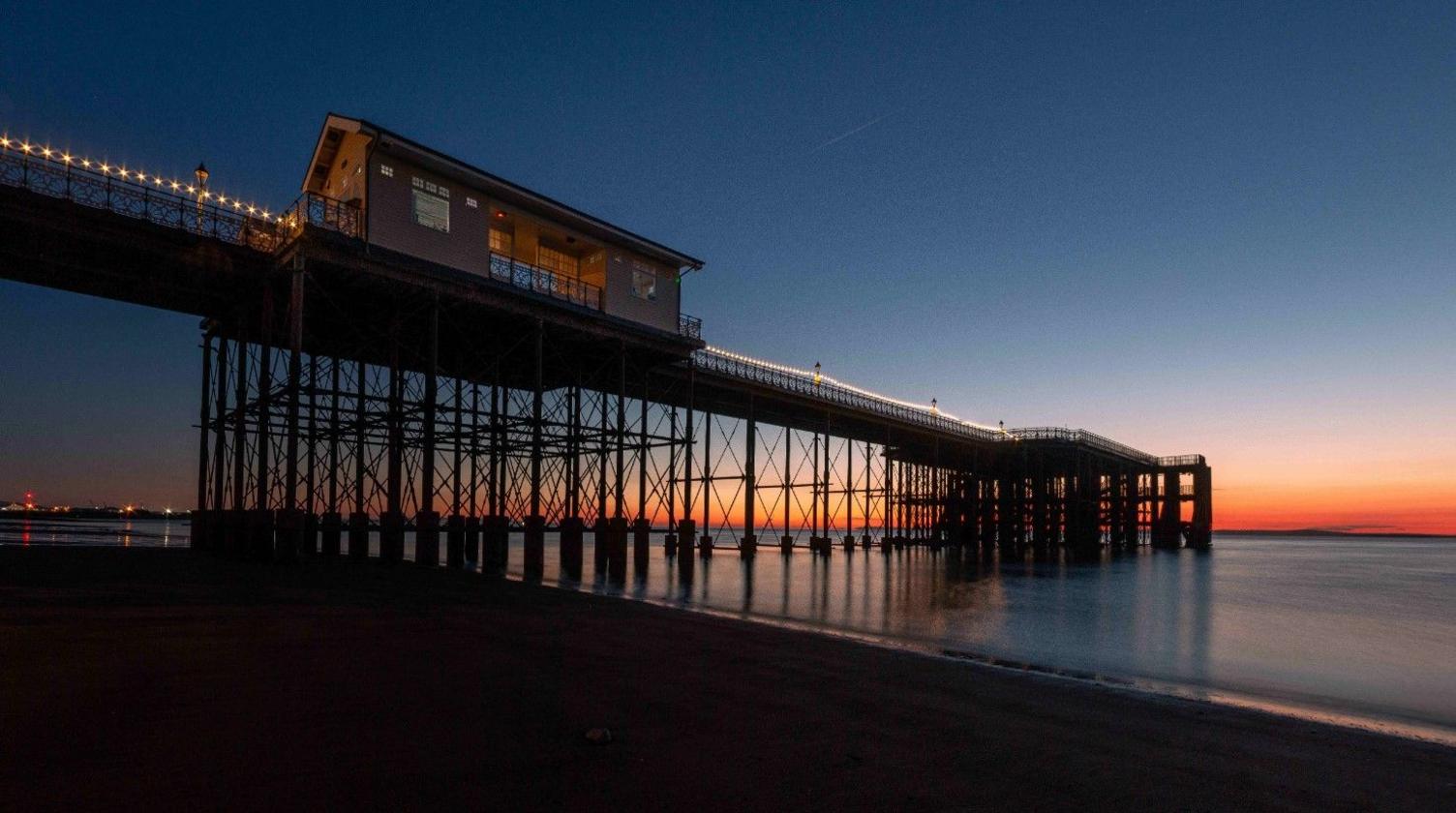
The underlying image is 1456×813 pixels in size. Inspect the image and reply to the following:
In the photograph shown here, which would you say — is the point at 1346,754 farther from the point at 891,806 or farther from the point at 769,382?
the point at 769,382

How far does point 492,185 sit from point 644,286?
827 centimetres

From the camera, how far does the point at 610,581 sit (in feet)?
89.6

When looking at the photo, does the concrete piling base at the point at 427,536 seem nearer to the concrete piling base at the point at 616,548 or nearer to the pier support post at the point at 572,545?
the pier support post at the point at 572,545

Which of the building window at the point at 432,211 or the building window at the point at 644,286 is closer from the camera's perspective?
the building window at the point at 432,211

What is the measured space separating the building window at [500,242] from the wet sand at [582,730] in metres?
20.1

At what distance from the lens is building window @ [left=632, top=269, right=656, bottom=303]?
3331cm

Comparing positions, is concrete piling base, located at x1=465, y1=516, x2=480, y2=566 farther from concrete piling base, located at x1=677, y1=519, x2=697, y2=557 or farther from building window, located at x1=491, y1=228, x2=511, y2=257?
building window, located at x1=491, y1=228, x2=511, y2=257

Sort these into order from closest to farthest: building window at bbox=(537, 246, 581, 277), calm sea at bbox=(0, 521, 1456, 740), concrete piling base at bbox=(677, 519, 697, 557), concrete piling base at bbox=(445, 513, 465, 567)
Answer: calm sea at bbox=(0, 521, 1456, 740) < concrete piling base at bbox=(445, 513, 465, 567) < building window at bbox=(537, 246, 581, 277) < concrete piling base at bbox=(677, 519, 697, 557)

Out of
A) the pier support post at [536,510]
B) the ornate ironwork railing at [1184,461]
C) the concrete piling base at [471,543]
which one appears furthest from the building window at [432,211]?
the ornate ironwork railing at [1184,461]

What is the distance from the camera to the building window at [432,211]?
25.9 meters

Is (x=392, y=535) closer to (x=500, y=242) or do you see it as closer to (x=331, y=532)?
(x=331, y=532)

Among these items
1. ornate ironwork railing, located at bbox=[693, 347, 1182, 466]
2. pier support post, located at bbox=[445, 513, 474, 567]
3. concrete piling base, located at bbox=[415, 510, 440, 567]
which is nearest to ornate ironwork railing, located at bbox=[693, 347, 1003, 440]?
ornate ironwork railing, located at bbox=[693, 347, 1182, 466]

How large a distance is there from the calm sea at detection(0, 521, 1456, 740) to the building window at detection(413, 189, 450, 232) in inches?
506

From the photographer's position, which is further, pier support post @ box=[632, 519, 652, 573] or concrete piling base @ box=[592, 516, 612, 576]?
pier support post @ box=[632, 519, 652, 573]
